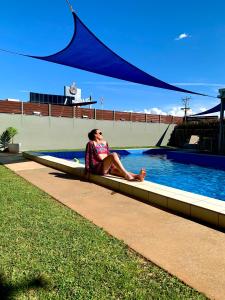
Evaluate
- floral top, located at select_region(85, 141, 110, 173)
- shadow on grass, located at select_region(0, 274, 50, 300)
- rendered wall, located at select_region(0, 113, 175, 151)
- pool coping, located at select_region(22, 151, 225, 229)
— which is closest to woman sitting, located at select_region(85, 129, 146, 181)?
floral top, located at select_region(85, 141, 110, 173)

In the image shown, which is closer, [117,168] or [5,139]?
[117,168]

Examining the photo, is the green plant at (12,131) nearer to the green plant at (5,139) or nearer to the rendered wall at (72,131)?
the green plant at (5,139)

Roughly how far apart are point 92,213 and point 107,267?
1371 millimetres

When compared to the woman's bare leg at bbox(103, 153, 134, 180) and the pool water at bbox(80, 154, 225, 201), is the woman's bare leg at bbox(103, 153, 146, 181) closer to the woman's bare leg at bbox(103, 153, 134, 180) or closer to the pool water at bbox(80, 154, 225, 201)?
the woman's bare leg at bbox(103, 153, 134, 180)

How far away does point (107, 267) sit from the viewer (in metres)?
2.00

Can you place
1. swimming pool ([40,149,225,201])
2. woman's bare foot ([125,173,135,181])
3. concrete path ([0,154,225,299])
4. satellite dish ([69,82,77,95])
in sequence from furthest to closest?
1. satellite dish ([69,82,77,95])
2. swimming pool ([40,149,225,201])
3. woman's bare foot ([125,173,135,181])
4. concrete path ([0,154,225,299])

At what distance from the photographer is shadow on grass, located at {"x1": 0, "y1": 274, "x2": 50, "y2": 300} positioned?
167 centimetres

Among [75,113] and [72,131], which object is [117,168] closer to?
[72,131]

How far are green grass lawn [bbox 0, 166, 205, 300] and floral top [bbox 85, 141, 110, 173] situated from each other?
227cm

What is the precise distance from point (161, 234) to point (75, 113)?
14.5 metres

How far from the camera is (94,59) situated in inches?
267

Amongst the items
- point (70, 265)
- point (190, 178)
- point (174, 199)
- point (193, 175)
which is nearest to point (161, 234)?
point (174, 199)

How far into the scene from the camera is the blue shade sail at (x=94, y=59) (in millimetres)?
6161

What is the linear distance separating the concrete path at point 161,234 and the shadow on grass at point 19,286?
872 mm
